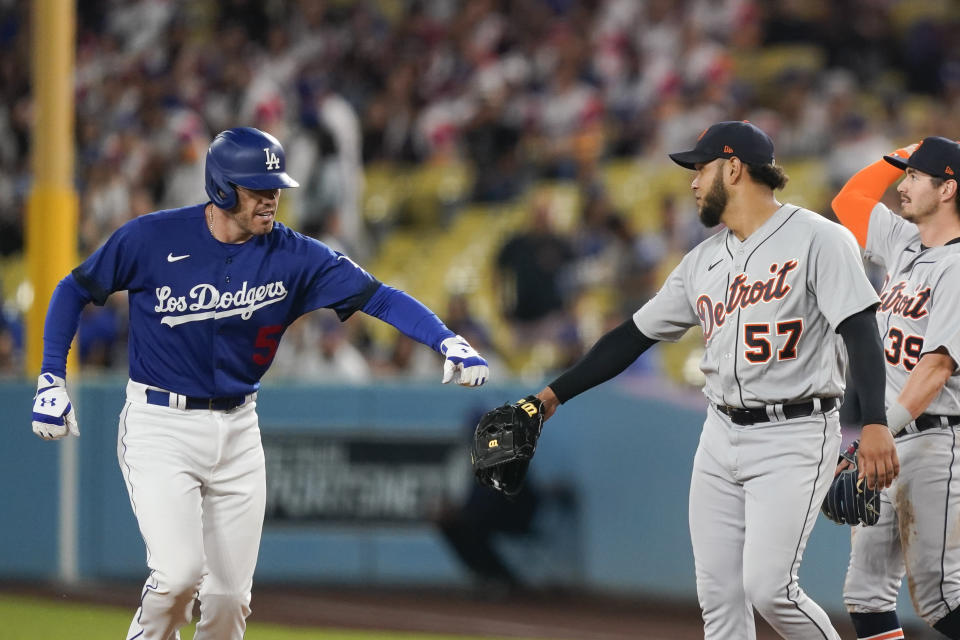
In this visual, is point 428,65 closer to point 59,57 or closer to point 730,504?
point 59,57

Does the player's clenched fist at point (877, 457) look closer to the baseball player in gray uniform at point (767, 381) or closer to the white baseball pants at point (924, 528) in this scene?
the baseball player in gray uniform at point (767, 381)

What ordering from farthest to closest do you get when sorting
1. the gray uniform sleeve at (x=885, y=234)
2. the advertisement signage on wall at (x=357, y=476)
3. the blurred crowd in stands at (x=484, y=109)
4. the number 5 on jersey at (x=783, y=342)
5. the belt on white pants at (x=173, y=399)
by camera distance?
the blurred crowd in stands at (x=484, y=109)
the advertisement signage on wall at (x=357, y=476)
the gray uniform sleeve at (x=885, y=234)
the belt on white pants at (x=173, y=399)
the number 5 on jersey at (x=783, y=342)

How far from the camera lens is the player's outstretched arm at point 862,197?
18.3 feet

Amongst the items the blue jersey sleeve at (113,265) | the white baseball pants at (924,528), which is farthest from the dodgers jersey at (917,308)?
the blue jersey sleeve at (113,265)

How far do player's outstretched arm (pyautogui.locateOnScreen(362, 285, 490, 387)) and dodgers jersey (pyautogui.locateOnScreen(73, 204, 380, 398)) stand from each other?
32cm

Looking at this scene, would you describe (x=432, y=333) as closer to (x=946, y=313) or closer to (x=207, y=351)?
(x=207, y=351)

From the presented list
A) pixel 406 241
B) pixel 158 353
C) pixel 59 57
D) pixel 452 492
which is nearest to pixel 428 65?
pixel 406 241

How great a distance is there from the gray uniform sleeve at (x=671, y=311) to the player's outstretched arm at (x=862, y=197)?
909 mm

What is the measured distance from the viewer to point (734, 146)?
4762mm

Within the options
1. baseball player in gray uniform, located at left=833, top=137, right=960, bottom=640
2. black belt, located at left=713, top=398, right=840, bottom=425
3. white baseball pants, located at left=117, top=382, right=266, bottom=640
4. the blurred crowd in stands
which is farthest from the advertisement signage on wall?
black belt, located at left=713, top=398, right=840, bottom=425

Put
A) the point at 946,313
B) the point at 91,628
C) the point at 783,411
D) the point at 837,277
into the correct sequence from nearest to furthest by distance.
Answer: the point at 837,277
the point at 783,411
the point at 946,313
the point at 91,628

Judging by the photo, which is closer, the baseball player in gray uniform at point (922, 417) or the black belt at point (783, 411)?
the black belt at point (783, 411)

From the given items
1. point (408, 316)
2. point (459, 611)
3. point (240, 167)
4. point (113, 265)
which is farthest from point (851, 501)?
point (459, 611)

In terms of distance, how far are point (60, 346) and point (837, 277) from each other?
2.82 meters
